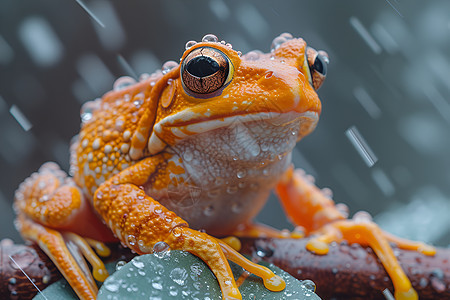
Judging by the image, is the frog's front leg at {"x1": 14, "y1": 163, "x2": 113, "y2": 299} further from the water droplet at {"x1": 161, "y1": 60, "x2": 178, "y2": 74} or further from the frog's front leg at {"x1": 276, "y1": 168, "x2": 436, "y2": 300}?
the frog's front leg at {"x1": 276, "y1": 168, "x2": 436, "y2": 300}

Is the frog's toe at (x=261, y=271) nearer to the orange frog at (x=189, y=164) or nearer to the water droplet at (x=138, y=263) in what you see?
the orange frog at (x=189, y=164)

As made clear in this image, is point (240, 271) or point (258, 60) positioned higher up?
point (258, 60)

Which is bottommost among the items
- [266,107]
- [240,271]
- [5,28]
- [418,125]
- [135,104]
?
[418,125]

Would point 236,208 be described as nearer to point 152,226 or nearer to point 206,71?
point 152,226

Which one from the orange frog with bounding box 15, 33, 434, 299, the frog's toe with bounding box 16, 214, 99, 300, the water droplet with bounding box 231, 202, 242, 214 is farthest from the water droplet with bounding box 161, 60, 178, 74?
the frog's toe with bounding box 16, 214, 99, 300

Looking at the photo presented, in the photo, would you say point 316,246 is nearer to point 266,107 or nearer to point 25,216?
point 266,107

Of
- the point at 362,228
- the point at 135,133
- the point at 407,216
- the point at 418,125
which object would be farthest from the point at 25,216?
the point at 418,125

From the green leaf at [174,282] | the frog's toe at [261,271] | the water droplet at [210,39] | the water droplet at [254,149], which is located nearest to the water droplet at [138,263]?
the green leaf at [174,282]
